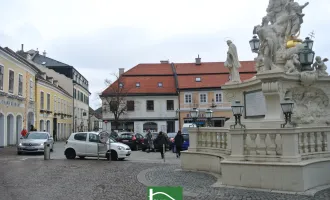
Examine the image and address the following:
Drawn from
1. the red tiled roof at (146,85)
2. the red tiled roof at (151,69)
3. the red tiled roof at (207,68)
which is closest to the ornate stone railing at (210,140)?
the red tiled roof at (146,85)

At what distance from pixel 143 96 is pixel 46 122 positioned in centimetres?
1664

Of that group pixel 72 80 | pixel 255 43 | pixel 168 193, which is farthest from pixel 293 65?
pixel 72 80

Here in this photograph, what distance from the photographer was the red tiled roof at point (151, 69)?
6044 cm

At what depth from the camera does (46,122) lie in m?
44.2

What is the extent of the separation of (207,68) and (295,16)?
4745 centimetres

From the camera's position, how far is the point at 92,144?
2036 centimetres

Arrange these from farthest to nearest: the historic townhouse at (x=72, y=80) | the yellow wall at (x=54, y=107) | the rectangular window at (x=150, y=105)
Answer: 1. the historic townhouse at (x=72, y=80)
2. the rectangular window at (x=150, y=105)
3. the yellow wall at (x=54, y=107)

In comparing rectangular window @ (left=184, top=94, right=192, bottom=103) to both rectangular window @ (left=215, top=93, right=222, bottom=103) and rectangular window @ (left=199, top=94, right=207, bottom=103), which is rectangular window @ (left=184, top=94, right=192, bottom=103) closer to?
rectangular window @ (left=199, top=94, right=207, bottom=103)

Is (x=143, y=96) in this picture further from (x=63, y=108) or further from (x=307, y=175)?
(x=307, y=175)

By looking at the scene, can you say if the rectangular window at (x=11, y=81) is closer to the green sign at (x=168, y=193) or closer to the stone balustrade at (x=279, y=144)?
the stone balustrade at (x=279, y=144)

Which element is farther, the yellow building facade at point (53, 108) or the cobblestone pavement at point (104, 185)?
the yellow building facade at point (53, 108)

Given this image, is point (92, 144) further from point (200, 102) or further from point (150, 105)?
point (150, 105)

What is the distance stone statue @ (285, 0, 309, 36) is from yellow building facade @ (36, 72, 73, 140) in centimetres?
3153

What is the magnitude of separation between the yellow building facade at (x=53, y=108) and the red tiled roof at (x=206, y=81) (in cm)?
1730
